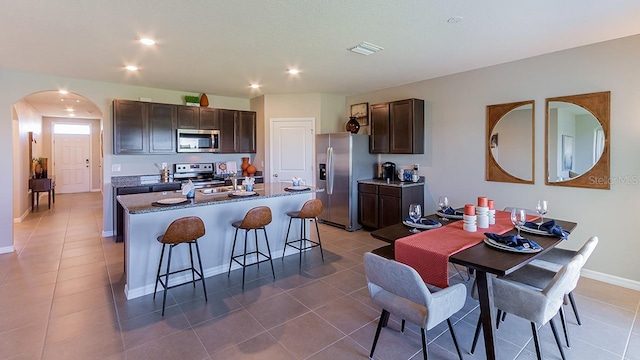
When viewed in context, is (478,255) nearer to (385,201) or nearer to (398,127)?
(385,201)

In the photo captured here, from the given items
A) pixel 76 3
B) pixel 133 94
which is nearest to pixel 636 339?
pixel 76 3

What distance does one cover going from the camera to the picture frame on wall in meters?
6.27

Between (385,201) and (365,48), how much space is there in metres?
2.61

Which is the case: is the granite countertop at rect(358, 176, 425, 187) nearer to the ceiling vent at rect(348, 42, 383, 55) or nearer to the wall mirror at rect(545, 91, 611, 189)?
the wall mirror at rect(545, 91, 611, 189)

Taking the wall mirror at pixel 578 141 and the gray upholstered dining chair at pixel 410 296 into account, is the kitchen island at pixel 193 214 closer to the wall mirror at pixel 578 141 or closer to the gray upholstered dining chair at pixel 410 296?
the gray upholstered dining chair at pixel 410 296

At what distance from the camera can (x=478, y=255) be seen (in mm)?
2047

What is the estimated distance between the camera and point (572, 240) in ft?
12.4

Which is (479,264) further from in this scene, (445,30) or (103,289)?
(103,289)

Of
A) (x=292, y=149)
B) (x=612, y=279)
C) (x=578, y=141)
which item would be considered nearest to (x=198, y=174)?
(x=292, y=149)

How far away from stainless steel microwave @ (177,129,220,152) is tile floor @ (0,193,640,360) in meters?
2.55

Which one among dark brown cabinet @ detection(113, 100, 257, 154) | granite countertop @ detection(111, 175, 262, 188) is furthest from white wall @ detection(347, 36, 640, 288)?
granite countertop @ detection(111, 175, 262, 188)

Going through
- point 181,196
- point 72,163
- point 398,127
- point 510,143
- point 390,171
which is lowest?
point 181,196

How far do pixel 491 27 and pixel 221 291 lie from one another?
3.80m

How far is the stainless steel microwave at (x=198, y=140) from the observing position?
5863 mm
